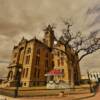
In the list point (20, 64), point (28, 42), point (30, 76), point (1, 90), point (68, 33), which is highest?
point (28, 42)

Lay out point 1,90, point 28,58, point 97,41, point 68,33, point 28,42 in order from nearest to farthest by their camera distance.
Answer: point 1,90 < point 97,41 < point 68,33 < point 28,58 < point 28,42

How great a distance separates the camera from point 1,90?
19203 mm

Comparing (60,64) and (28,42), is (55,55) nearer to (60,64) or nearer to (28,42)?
(60,64)

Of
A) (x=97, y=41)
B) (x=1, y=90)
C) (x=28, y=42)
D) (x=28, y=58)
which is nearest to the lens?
(x=1, y=90)

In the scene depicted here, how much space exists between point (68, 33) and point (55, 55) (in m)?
18.2

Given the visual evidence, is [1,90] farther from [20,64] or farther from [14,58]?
[14,58]

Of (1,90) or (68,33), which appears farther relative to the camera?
(68,33)

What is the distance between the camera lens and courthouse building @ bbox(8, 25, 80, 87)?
36906 mm

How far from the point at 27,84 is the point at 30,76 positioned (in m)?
2.60

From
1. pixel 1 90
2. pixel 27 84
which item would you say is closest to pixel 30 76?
pixel 27 84

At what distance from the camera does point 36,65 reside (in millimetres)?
39812

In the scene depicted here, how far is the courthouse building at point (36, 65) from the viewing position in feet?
121

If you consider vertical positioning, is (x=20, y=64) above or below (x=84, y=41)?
below

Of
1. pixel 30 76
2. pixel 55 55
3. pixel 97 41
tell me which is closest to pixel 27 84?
pixel 30 76
